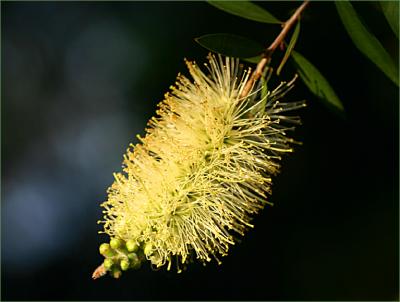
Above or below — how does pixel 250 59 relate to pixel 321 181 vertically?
below

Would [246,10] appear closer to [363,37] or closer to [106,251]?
[363,37]

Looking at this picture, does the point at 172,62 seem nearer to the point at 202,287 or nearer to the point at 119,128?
the point at 119,128

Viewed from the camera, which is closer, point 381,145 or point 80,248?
point 381,145

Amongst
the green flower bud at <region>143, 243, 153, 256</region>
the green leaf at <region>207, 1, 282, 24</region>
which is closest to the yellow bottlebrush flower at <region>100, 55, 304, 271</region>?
the green flower bud at <region>143, 243, 153, 256</region>

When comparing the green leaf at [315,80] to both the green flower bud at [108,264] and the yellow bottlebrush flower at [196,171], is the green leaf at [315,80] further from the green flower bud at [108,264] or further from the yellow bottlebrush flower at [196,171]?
the green flower bud at [108,264]

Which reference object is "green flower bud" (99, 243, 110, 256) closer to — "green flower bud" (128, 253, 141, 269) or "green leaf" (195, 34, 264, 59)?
"green flower bud" (128, 253, 141, 269)

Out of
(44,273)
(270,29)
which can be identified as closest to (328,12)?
(270,29)
